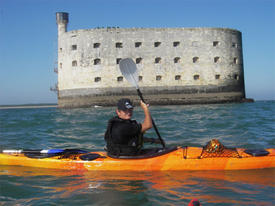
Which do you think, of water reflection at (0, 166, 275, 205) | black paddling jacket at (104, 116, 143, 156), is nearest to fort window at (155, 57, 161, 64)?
black paddling jacket at (104, 116, 143, 156)

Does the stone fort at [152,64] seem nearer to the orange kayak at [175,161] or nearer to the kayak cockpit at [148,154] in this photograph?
the kayak cockpit at [148,154]

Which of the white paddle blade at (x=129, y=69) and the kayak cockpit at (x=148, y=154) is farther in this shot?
the white paddle blade at (x=129, y=69)

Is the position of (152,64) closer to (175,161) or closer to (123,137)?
(175,161)

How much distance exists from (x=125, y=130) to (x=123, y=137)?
163 millimetres

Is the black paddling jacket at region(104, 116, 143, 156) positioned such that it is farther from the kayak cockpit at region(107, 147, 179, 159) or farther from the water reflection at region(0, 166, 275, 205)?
the water reflection at region(0, 166, 275, 205)

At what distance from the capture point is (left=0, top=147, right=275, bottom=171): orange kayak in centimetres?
446

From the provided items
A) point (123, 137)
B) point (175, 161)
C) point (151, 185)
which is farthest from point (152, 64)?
point (151, 185)

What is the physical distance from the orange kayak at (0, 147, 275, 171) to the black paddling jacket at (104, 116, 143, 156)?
0.11m

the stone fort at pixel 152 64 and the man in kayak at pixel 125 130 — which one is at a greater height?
the stone fort at pixel 152 64

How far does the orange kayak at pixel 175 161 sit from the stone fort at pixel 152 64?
67.6 feet

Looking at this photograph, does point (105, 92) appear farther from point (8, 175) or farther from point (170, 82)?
point (8, 175)

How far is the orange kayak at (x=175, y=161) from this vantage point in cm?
446

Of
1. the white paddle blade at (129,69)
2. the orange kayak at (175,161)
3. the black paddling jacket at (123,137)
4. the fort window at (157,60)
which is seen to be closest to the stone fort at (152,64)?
the fort window at (157,60)

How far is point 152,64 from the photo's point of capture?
2622 centimetres
